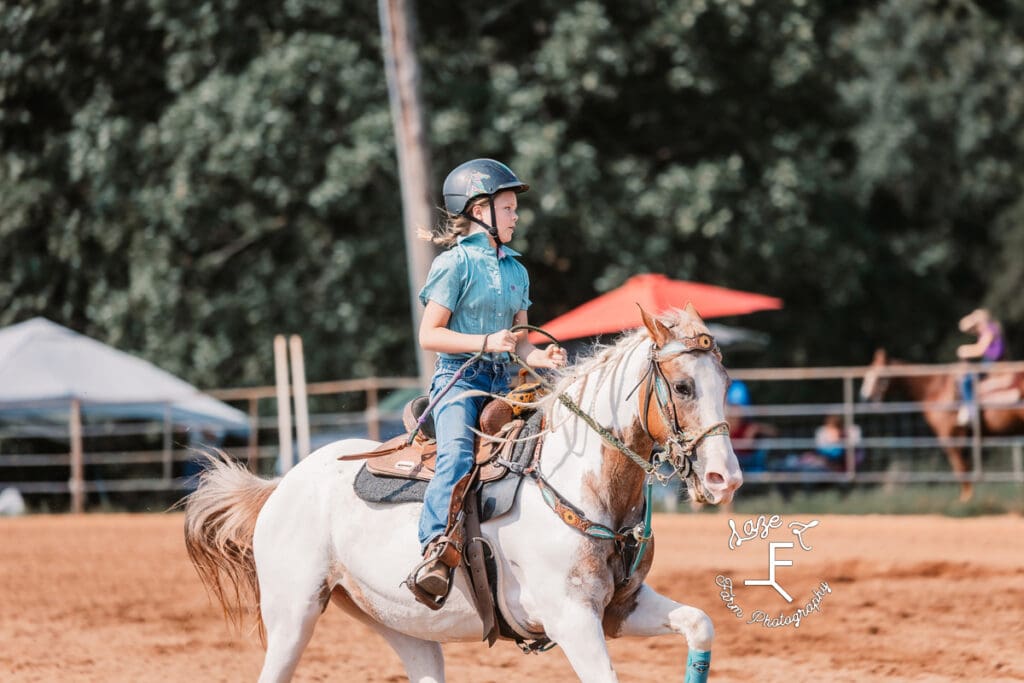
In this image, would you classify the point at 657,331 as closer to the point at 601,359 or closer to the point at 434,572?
the point at 601,359

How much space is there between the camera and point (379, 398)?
20922 mm

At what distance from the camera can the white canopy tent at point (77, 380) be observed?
19.2 metres

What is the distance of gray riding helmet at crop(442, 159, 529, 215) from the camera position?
5.29 meters

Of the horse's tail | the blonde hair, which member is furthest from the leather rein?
the horse's tail

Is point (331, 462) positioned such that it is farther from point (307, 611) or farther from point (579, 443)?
point (579, 443)

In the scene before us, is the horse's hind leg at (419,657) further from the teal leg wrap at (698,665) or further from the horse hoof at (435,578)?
the teal leg wrap at (698,665)

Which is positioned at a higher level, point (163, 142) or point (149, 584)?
point (163, 142)

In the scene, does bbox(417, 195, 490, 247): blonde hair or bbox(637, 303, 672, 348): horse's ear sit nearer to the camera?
bbox(637, 303, 672, 348): horse's ear

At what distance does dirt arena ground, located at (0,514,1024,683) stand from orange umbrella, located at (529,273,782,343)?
2.58 meters

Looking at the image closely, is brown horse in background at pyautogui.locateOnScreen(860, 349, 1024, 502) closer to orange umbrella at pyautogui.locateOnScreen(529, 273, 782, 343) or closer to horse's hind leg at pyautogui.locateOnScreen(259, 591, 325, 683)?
orange umbrella at pyautogui.locateOnScreen(529, 273, 782, 343)

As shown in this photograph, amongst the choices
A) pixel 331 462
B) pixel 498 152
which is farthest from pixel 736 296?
pixel 331 462

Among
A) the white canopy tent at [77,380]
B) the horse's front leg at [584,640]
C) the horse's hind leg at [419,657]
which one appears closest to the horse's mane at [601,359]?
the horse's front leg at [584,640]

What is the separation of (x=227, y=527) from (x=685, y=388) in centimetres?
254

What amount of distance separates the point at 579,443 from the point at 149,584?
7979 mm
